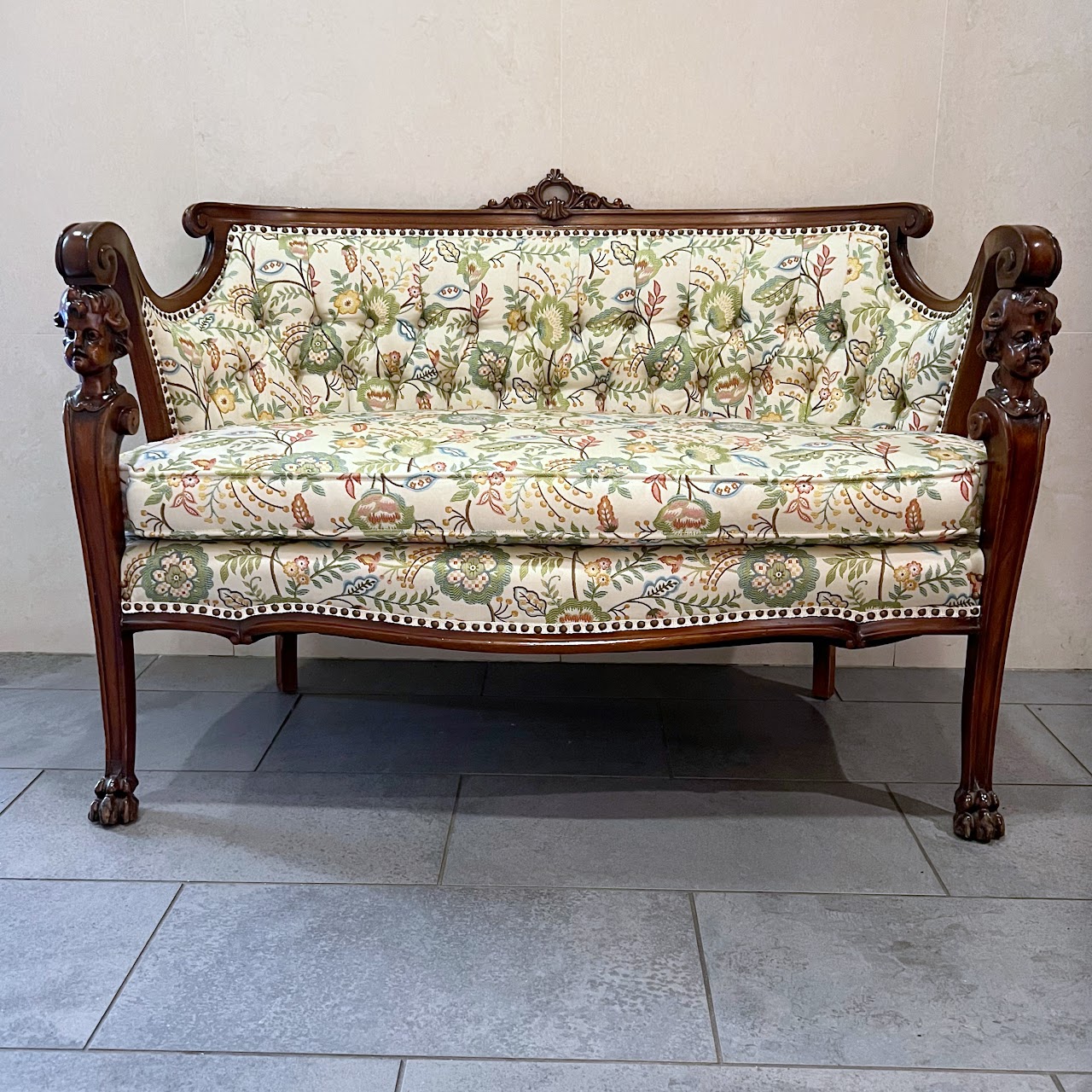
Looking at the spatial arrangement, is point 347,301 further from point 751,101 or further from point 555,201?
point 751,101

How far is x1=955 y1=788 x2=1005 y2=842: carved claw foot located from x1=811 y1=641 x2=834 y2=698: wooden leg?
1.67ft

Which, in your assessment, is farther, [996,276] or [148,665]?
[148,665]

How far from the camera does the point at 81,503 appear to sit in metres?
1.47

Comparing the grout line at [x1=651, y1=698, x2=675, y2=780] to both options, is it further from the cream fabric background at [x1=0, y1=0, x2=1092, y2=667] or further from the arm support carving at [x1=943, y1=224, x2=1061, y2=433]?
the cream fabric background at [x1=0, y1=0, x2=1092, y2=667]

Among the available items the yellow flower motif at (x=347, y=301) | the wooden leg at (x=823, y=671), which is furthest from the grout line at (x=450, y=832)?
the yellow flower motif at (x=347, y=301)

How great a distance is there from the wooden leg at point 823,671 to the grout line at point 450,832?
750 mm

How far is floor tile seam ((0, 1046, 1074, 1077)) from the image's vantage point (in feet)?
3.43

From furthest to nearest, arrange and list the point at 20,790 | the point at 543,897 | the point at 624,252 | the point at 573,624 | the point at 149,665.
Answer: the point at 149,665 → the point at 624,252 → the point at 20,790 → the point at 573,624 → the point at 543,897

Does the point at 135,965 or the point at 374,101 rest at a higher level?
the point at 374,101

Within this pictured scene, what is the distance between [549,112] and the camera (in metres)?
2.07

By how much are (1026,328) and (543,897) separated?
978 mm

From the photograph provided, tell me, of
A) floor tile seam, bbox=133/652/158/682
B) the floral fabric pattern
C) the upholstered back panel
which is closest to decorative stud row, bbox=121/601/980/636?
the floral fabric pattern

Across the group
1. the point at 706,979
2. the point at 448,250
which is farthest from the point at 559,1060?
the point at 448,250

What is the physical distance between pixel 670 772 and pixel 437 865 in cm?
45
